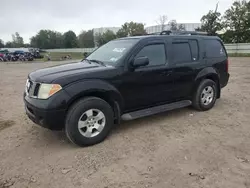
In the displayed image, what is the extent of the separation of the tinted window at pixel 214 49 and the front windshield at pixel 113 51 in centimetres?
207

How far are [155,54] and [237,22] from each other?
1461 inches

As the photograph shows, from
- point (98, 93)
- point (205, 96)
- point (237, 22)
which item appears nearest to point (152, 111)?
point (98, 93)

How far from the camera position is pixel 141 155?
3.65 m

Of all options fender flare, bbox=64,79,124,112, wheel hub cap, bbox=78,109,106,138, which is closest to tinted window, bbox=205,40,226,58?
fender flare, bbox=64,79,124,112

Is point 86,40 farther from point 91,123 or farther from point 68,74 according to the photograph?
point 91,123

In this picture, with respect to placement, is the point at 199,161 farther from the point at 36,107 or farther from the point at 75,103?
the point at 36,107

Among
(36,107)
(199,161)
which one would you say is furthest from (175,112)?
(36,107)

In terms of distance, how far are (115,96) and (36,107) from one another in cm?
128

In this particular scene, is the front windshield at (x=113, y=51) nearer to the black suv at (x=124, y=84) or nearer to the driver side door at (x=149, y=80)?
the black suv at (x=124, y=84)

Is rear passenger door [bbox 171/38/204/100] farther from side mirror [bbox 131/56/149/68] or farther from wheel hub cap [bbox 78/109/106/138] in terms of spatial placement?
wheel hub cap [bbox 78/109/106/138]

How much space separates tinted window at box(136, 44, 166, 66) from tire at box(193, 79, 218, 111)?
49.9 inches

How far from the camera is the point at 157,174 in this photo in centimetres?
314

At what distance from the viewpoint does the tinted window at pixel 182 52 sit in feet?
16.7

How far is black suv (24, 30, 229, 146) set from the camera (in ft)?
12.3
